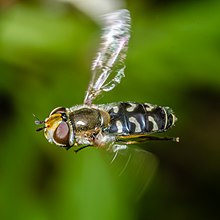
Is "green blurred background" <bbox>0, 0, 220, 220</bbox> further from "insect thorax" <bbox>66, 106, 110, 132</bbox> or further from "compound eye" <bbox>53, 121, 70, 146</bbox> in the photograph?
"compound eye" <bbox>53, 121, 70, 146</bbox>

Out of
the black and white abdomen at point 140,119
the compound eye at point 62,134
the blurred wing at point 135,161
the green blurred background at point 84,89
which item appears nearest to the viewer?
the blurred wing at point 135,161

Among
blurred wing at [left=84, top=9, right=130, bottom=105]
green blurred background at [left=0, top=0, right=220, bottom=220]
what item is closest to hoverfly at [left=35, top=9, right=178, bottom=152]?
blurred wing at [left=84, top=9, right=130, bottom=105]

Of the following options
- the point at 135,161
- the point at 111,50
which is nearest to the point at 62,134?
the point at 135,161

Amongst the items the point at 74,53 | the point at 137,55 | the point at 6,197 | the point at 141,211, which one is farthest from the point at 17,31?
the point at 141,211

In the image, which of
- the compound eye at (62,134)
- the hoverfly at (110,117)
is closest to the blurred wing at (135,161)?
the hoverfly at (110,117)

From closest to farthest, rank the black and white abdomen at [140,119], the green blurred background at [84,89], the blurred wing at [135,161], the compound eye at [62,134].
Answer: the blurred wing at [135,161] → the compound eye at [62,134] → the black and white abdomen at [140,119] → the green blurred background at [84,89]

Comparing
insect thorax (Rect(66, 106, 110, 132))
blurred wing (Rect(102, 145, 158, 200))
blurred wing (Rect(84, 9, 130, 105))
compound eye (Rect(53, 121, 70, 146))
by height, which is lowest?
blurred wing (Rect(102, 145, 158, 200))

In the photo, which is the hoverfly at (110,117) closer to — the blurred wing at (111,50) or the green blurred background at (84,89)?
the blurred wing at (111,50)

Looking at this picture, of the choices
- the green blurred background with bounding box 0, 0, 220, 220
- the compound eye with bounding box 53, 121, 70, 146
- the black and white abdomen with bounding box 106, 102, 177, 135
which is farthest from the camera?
the green blurred background with bounding box 0, 0, 220, 220
